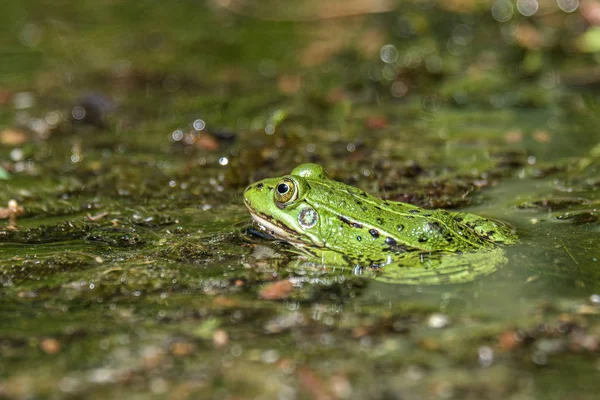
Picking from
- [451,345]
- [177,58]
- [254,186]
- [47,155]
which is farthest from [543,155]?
[177,58]

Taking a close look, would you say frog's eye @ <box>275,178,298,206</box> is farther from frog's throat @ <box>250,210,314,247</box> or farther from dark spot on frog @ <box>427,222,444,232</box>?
dark spot on frog @ <box>427,222,444,232</box>

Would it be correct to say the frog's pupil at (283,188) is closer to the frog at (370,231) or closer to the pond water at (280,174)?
the frog at (370,231)

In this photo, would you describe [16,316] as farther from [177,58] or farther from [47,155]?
Result: [177,58]

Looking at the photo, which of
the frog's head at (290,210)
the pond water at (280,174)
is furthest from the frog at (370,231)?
the pond water at (280,174)

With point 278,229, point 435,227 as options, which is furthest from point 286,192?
point 435,227

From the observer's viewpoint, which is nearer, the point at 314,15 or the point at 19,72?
the point at 19,72

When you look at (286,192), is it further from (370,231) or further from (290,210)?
(370,231)

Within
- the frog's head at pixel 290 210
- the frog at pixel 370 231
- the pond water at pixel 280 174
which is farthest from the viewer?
the frog's head at pixel 290 210

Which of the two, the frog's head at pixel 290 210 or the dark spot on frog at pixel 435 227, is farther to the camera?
the frog's head at pixel 290 210
